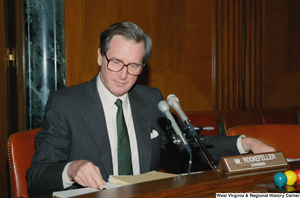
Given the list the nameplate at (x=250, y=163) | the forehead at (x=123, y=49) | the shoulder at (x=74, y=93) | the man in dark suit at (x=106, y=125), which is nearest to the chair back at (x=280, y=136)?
the man in dark suit at (x=106, y=125)

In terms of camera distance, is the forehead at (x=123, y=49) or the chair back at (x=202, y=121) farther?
the chair back at (x=202, y=121)

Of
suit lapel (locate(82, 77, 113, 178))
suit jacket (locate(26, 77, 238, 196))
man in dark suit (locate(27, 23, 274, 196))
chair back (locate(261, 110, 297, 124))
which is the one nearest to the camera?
suit jacket (locate(26, 77, 238, 196))

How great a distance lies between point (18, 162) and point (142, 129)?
0.76m

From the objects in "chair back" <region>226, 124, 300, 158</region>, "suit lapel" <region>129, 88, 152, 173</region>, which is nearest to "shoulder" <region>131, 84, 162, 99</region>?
"suit lapel" <region>129, 88, 152, 173</region>

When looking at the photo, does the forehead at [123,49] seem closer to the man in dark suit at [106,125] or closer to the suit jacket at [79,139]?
the man in dark suit at [106,125]

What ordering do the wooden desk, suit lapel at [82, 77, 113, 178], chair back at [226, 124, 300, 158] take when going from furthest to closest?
1. chair back at [226, 124, 300, 158]
2. suit lapel at [82, 77, 113, 178]
3. the wooden desk

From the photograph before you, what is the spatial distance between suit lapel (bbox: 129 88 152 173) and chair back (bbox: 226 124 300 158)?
0.82 m

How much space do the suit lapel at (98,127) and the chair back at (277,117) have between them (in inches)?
121

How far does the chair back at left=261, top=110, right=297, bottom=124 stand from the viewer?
4383mm

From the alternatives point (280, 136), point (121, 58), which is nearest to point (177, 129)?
point (121, 58)

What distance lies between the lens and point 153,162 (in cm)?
208

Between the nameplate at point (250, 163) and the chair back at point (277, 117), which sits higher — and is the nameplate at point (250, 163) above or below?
below

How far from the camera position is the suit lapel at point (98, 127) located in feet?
6.04

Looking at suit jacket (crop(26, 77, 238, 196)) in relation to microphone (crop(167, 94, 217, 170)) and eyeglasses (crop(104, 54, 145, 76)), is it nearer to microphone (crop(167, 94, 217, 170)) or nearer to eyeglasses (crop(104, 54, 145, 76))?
eyeglasses (crop(104, 54, 145, 76))
